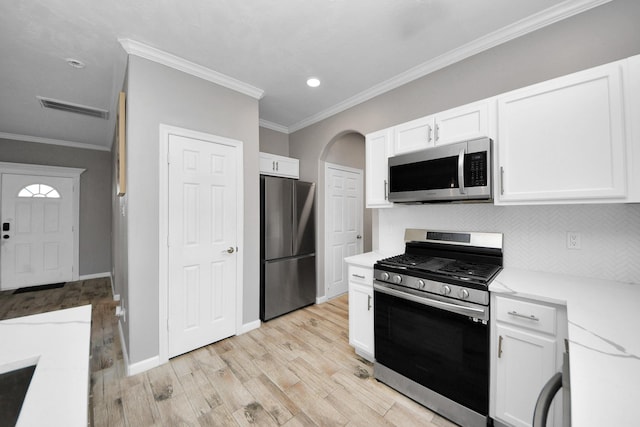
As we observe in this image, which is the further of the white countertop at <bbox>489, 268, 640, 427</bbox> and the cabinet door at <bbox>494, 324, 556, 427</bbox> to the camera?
the cabinet door at <bbox>494, 324, 556, 427</bbox>

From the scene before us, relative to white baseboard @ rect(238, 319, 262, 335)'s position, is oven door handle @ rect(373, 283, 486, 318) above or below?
above

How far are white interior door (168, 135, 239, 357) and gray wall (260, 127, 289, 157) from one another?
126 centimetres

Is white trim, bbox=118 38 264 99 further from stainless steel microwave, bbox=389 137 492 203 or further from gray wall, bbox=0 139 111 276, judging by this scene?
gray wall, bbox=0 139 111 276

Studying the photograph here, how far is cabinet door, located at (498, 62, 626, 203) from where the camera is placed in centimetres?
133

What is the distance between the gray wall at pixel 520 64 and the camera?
1.59 meters

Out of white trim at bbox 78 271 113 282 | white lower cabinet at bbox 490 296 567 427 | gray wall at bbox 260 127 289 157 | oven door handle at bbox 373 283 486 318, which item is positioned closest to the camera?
white lower cabinet at bbox 490 296 567 427

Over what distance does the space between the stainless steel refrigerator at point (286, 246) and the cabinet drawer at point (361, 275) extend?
4.03ft

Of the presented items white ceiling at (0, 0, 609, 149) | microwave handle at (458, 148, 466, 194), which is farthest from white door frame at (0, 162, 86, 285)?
microwave handle at (458, 148, 466, 194)

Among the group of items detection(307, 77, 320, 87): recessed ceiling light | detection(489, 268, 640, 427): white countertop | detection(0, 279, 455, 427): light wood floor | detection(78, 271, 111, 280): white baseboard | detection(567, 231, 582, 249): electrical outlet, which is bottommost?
detection(0, 279, 455, 427): light wood floor

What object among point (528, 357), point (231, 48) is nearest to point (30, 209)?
point (231, 48)

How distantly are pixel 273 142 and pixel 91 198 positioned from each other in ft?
13.7

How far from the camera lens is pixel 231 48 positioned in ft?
7.22

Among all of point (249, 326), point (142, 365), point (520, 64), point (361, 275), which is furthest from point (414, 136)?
point (142, 365)

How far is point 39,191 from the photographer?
15.1 ft
